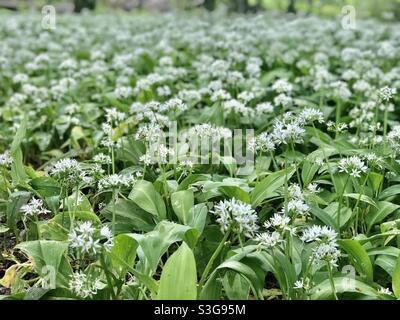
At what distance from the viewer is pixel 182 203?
3.07 meters

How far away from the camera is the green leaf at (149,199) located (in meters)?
3.09

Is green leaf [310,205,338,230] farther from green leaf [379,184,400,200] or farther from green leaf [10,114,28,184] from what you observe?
green leaf [10,114,28,184]

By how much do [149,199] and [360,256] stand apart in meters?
1.06

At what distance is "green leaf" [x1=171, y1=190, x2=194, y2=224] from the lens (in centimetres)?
302

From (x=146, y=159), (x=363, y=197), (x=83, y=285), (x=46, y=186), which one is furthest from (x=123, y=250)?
(x=363, y=197)

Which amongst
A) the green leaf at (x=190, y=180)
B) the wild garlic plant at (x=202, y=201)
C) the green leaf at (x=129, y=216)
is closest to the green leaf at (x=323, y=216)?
the wild garlic plant at (x=202, y=201)

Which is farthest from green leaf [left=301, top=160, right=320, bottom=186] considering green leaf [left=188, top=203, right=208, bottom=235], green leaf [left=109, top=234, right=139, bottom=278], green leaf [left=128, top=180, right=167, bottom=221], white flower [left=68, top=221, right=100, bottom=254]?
white flower [left=68, top=221, right=100, bottom=254]

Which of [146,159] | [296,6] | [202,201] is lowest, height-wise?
[202,201]

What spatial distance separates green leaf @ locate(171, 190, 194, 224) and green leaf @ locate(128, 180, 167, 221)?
0.25ft

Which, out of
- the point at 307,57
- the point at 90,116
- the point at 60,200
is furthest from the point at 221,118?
the point at 307,57

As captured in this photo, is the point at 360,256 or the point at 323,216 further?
the point at 323,216

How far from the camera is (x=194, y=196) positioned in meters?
3.32

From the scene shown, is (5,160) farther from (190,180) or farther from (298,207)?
(298,207)
